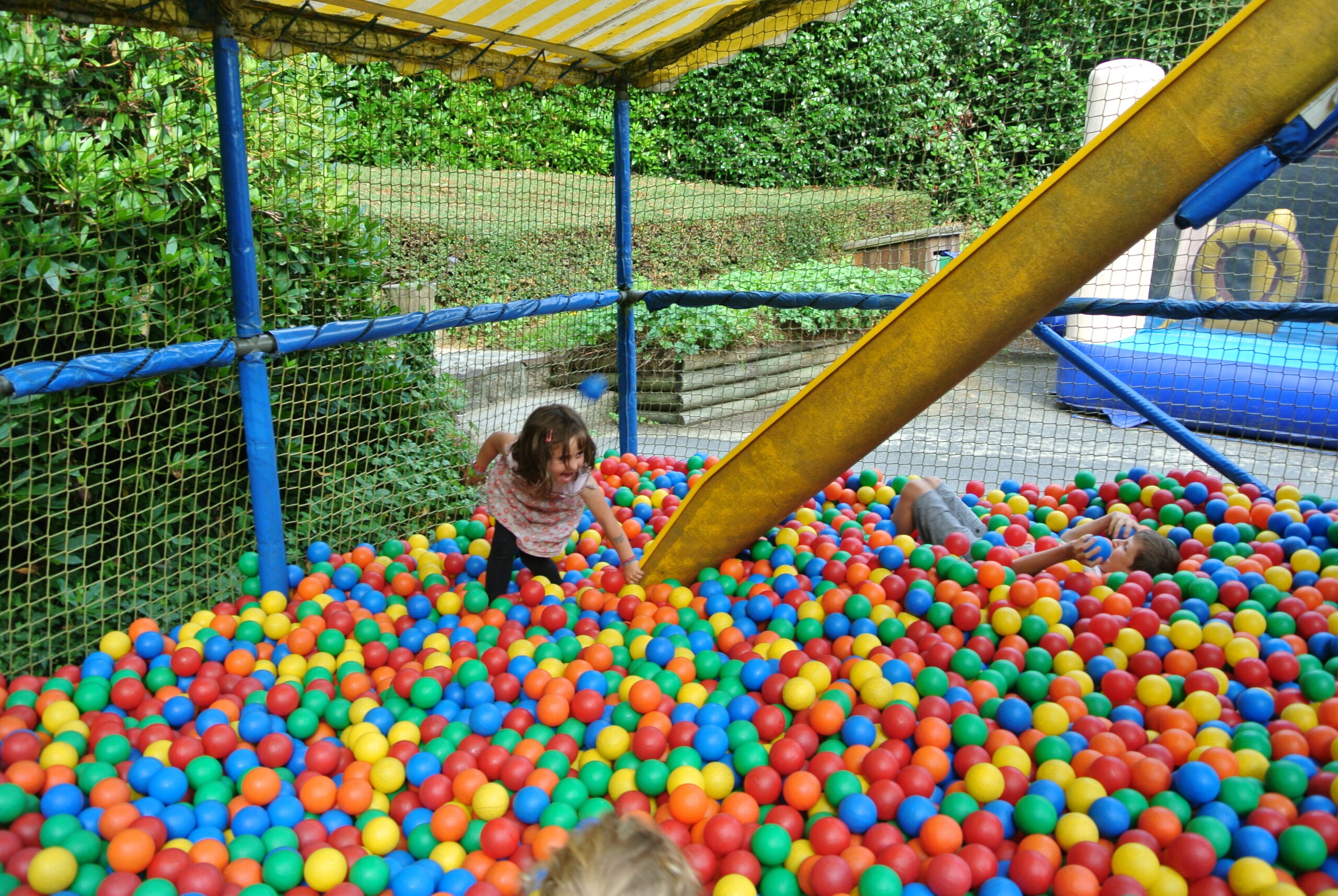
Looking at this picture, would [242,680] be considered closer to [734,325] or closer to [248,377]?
[248,377]

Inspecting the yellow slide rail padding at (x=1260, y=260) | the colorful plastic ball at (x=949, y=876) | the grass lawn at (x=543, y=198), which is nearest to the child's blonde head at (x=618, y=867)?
the colorful plastic ball at (x=949, y=876)

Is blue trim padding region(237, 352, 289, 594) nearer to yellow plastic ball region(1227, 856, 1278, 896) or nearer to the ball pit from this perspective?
the ball pit

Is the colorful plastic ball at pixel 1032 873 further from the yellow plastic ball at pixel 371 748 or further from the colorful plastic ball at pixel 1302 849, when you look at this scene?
the yellow plastic ball at pixel 371 748

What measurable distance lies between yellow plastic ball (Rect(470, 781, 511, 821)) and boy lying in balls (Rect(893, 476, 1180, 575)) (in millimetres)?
2224

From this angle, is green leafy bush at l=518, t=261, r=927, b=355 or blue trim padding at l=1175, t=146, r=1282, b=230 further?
green leafy bush at l=518, t=261, r=927, b=355

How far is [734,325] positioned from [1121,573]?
4.52m

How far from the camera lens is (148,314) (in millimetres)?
3145

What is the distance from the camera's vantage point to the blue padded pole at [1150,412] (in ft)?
14.7

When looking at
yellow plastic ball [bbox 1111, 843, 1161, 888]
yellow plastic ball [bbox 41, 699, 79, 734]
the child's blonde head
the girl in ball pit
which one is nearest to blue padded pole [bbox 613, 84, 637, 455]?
the girl in ball pit

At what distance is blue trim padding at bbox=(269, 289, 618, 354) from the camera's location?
10.8 feet

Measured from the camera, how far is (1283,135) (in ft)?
8.35

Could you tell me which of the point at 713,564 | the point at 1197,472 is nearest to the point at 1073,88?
the point at 1197,472

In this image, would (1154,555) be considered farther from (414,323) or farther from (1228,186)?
(414,323)

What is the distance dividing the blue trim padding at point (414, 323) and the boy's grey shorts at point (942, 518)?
1.85 m
